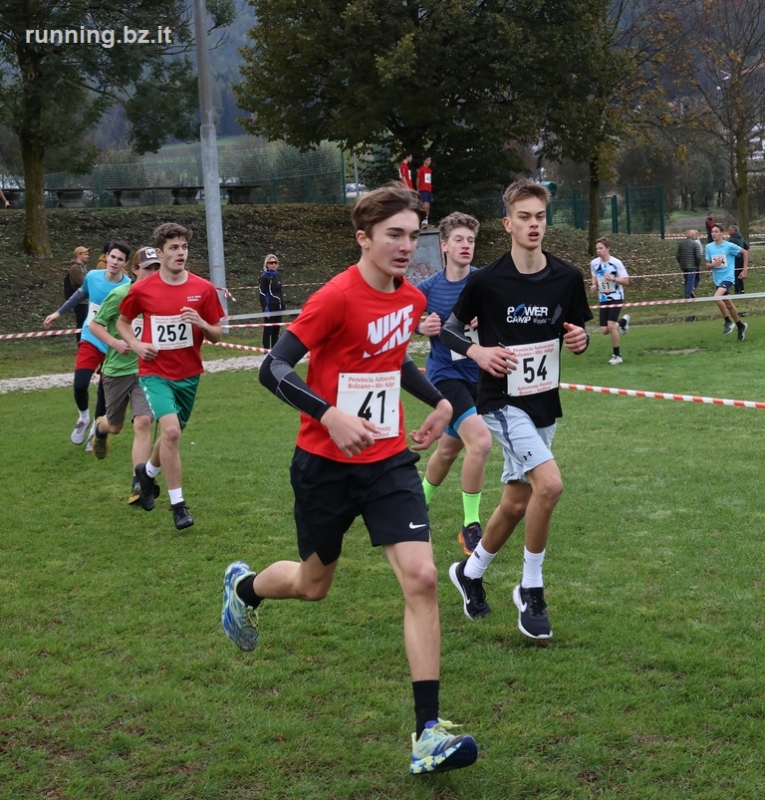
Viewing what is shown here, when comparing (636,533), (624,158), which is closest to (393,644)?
(636,533)

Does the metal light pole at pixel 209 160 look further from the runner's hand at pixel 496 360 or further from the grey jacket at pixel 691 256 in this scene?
the runner's hand at pixel 496 360

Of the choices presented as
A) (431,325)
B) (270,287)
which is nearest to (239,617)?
(431,325)

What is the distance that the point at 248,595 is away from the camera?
15.2 ft

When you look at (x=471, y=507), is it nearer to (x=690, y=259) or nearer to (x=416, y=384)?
(x=416, y=384)

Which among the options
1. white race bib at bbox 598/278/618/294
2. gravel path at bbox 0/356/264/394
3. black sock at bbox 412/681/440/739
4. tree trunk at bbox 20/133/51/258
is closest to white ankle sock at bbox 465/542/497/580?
black sock at bbox 412/681/440/739

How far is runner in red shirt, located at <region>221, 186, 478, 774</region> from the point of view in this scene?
3.94 m

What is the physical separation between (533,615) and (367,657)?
2.74ft

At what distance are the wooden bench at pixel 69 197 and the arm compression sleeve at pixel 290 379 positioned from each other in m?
36.1

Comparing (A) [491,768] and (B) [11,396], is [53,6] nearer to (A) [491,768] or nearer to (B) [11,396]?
(B) [11,396]

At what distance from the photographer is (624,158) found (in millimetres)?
60438

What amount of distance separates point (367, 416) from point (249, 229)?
101ft

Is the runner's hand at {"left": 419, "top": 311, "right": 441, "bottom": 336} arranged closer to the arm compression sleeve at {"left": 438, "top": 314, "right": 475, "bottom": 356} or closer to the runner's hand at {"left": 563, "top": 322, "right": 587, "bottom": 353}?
the arm compression sleeve at {"left": 438, "top": 314, "right": 475, "bottom": 356}

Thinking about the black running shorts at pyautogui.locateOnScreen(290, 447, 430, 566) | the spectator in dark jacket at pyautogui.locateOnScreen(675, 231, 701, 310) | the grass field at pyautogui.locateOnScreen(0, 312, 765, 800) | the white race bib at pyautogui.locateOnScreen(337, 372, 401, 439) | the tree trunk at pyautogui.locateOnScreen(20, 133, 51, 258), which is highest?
the tree trunk at pyautogui.locateOnScreen(20, 133, 51, 258)

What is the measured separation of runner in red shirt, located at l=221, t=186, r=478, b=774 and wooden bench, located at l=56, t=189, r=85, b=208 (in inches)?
1419
